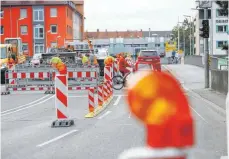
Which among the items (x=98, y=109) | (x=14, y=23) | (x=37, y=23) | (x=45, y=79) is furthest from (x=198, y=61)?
(x=14, y=23)

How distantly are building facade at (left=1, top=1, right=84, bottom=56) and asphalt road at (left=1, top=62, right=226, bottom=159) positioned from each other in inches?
3412

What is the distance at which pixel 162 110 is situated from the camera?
4.22 ft

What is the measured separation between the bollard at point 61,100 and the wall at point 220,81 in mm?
10071

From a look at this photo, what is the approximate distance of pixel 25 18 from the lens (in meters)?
104

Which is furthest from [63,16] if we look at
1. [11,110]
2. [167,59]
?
[11,110]

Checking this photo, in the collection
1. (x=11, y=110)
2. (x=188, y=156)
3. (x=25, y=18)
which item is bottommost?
(x=11, y=110)

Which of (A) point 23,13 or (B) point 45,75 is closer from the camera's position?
(B) point 45,75

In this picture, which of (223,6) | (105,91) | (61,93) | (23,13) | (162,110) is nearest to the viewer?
(162,110)

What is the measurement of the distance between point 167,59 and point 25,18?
3388 centimetres

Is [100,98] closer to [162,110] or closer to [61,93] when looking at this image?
[61,93]

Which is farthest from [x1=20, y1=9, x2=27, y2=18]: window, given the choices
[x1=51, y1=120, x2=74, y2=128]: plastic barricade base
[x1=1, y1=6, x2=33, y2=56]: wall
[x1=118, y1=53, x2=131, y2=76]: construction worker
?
[x1=51, y1=120, x2=74, y2=128]: plastic barricade base

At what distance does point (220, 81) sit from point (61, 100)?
12.1 m

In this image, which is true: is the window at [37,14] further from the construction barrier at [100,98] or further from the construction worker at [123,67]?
the construction barrier at [100,98]

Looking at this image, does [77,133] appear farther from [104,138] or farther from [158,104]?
[158,104]
